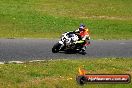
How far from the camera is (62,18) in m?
40.8

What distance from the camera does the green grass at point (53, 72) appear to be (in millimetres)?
15320

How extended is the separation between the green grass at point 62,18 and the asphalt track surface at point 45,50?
3.71 metres

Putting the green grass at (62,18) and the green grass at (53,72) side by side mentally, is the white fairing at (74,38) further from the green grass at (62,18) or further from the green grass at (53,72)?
the green grass at (62,18)

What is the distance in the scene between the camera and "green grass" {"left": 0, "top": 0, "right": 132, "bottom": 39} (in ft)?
112

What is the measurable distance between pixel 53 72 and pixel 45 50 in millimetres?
6516

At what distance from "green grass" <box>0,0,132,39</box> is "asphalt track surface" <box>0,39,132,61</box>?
371cm

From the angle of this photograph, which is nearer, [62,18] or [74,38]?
[74,38]

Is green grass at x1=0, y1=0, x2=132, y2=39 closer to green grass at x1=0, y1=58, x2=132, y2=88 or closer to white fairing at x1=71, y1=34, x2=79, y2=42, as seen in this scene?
white fairing at x1=71, y1=34, x2=79, y2=42

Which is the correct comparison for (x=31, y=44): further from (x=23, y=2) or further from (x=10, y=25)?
(x=23, y=2)

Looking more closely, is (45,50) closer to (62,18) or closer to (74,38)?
(74,38)

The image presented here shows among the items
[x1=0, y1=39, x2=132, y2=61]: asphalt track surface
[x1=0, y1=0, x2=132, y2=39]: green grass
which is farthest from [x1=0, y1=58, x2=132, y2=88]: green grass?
[x1=0, y1=0, x2=132, y2=39]: green grass

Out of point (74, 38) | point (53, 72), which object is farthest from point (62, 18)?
point (53, 72)

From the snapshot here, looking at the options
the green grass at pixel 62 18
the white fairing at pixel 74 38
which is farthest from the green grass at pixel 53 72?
the green grass at pixel 62 18

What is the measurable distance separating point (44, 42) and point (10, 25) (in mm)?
10143
